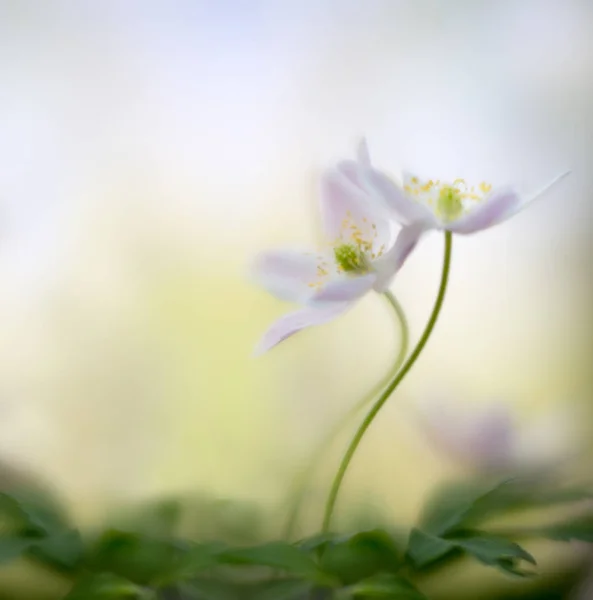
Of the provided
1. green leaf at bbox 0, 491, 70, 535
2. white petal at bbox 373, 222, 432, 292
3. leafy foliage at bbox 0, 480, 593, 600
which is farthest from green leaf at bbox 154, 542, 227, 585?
white petal at bbox 373, 222, 432, 292

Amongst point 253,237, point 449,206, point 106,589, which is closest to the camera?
point 106,589

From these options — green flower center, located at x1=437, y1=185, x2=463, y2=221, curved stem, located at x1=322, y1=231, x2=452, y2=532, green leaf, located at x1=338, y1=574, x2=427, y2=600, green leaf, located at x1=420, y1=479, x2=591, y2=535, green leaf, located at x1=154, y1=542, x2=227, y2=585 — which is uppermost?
green flower center, located at x1=437, y1=185, x2=463, y2=221

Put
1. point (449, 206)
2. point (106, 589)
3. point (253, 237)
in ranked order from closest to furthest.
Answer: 1. point (106, 589)
2. point (449, 206)
3. point (253, 237)

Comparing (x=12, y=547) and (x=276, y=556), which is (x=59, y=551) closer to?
(x=12, y=547)

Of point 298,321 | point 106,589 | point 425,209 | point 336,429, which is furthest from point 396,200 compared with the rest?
point 106,589

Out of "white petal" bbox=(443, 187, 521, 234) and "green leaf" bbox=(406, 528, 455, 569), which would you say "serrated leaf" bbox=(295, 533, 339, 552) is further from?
"white petal" bbox=(443, 187, 521, 234)

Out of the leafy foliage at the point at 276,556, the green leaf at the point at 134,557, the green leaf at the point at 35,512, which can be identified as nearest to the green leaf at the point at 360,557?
the leafy foliage at the point at 276,556


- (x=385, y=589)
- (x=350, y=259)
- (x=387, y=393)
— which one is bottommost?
(x=385, y=589)
